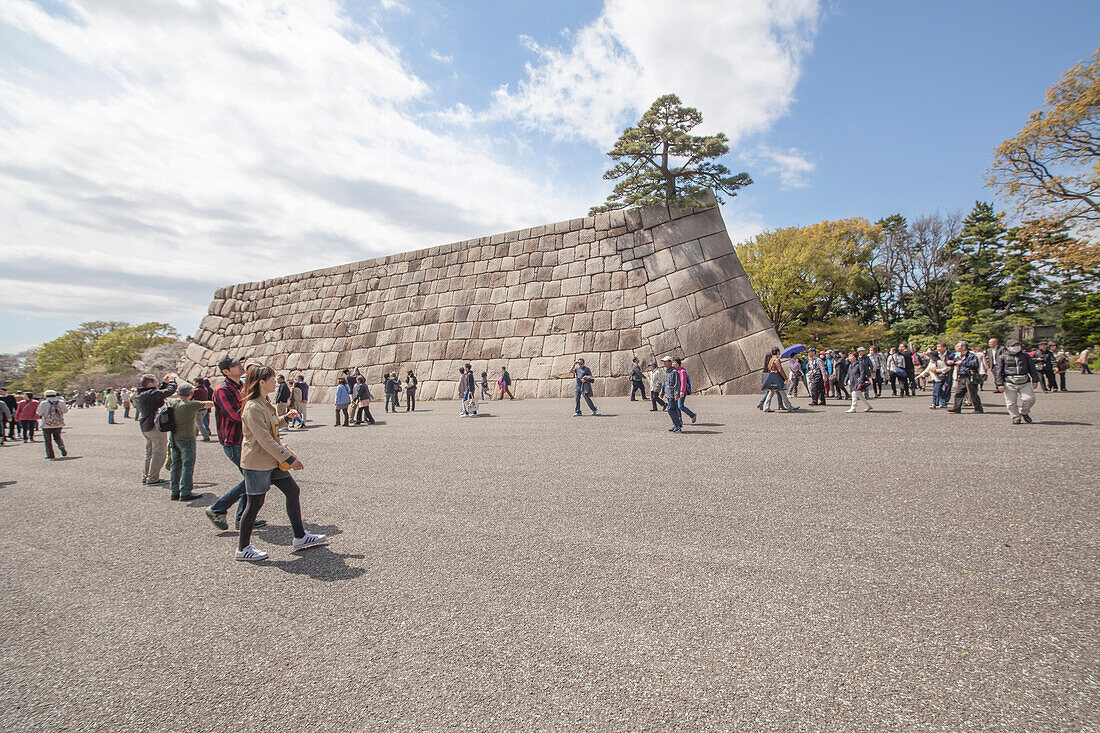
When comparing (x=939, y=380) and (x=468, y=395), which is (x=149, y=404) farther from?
(x=939, y=380)

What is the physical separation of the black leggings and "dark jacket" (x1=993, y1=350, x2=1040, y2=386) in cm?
1188

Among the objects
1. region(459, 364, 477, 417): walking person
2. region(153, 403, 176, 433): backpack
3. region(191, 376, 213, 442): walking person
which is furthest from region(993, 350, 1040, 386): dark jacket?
region(191, 376, 213, 442): walking person

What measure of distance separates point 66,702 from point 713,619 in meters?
3.57

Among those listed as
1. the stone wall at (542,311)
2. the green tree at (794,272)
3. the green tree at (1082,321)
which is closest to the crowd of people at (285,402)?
the stone wall at (542,311)

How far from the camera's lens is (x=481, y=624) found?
2.95 metres

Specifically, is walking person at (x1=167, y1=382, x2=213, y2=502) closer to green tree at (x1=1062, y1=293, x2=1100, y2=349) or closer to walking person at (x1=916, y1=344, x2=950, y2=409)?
walking person at (x1=916, y1=344, x2=950, y2=409)

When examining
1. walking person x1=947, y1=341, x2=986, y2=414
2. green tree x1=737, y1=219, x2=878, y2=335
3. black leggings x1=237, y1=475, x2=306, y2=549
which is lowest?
black leggings x1=237, y1=475, x2=306, y2=549

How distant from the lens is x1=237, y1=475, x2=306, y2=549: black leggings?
4.11m

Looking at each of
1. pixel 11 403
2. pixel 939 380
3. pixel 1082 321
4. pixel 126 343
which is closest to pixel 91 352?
pixel 126 343

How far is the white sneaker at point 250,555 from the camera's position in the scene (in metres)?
4.12

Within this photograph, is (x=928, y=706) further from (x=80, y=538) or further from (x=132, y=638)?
(x=80, y=538)

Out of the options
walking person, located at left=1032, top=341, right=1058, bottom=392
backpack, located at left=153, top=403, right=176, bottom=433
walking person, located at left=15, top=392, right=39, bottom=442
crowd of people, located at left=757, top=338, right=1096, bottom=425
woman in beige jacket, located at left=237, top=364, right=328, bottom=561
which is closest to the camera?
woman in beige jacket, located at left=237, top=364, right=328, bottom=561

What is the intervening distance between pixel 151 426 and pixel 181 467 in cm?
139

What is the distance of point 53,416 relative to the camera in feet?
33.8
